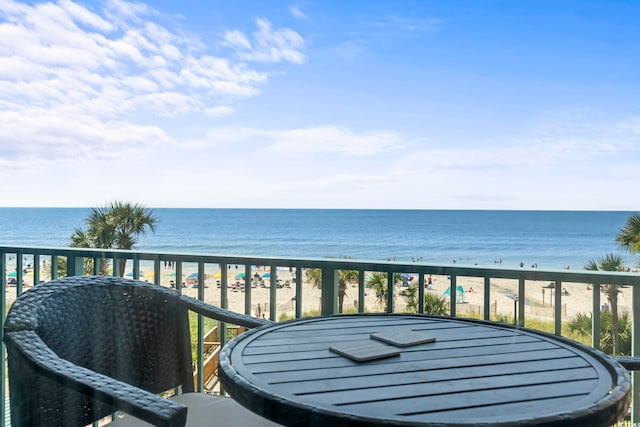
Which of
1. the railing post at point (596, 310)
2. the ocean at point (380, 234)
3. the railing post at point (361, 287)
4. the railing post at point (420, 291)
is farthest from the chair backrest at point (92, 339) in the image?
the ocean at point (380, 234)

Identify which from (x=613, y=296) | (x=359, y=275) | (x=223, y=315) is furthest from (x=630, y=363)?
(x=613, y=296)

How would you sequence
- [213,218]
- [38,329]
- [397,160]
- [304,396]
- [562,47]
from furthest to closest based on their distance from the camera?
[213,218] < [397,160] < [562,47] < [38,329] < [304,396]

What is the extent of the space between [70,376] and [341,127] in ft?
122

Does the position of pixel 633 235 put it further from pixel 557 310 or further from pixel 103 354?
pixel 103 354

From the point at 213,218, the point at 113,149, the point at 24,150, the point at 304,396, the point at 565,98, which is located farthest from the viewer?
the point at 213,218

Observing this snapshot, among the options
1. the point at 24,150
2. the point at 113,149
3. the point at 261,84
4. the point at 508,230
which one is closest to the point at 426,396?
the point at 261,84

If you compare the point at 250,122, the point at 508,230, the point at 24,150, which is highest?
the point at 250,122

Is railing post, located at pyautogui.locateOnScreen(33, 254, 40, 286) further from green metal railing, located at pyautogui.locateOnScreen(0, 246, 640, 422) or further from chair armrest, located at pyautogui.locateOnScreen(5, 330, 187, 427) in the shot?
chair armrest, located at pyautogui.locateOnScreen(5, 330, 187, 427)

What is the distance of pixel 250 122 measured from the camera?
35125 millimetres

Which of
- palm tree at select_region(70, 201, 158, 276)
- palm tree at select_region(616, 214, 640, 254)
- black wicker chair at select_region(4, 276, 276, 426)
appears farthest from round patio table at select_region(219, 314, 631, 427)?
palm tree at select_region(70, 201, 158, 276)

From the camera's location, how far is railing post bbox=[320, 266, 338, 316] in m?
2.47

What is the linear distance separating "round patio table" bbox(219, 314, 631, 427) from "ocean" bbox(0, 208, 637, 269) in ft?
96.3

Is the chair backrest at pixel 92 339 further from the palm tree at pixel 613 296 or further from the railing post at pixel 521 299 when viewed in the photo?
the palm tree at pixel 613 296

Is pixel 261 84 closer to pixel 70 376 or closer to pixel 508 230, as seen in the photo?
pixel 508 230
